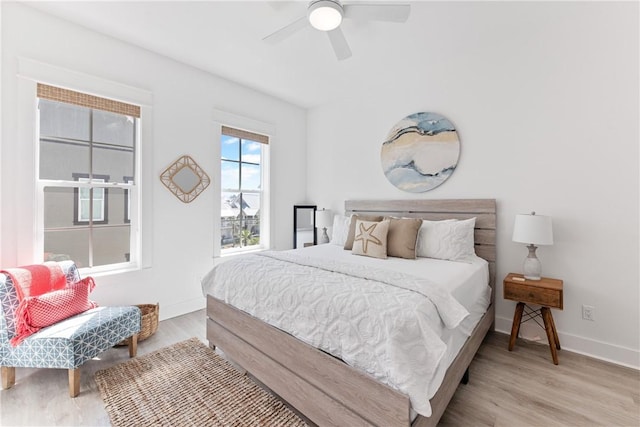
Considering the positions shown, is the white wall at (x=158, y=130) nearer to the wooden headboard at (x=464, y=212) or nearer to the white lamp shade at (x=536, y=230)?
the wooden headboard at (x=464, y=212)

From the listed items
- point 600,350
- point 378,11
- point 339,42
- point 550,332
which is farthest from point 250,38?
point 600,350

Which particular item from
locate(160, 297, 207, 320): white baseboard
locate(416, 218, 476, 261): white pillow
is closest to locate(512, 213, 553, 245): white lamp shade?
locate(416, 218, 476, 261): white pillow

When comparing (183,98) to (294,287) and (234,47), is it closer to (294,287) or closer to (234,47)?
(234,47)

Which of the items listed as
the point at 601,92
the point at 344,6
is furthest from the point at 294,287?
the point at 601,92

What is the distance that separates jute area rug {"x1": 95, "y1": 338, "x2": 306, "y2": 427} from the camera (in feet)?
5.30

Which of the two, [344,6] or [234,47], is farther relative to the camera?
[234,47]

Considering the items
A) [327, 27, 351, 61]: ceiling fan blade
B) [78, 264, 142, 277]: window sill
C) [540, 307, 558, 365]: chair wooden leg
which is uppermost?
[327, 27, 351, 61]: ceiling fan blade

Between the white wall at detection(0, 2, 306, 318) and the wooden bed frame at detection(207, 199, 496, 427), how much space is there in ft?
3.44

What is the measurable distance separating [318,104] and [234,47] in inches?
69.5

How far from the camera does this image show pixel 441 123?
306cm

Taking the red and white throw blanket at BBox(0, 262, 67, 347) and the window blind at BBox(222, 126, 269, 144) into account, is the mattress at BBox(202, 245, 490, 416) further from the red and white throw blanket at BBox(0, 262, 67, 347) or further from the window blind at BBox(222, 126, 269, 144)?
the window blind at BBox(222, 126, 269, 144)

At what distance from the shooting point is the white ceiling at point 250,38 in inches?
88.4

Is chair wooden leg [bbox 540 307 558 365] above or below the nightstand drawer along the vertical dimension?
below

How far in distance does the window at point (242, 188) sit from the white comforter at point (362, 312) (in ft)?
5.73
